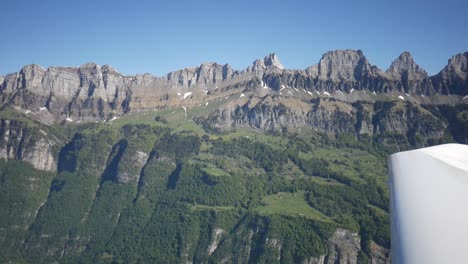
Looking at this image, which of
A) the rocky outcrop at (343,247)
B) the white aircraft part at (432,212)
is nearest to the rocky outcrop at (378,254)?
the rocky outcrop at (343,247)

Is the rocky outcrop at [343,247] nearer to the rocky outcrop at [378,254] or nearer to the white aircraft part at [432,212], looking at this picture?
the rocky outcrop at [378,254]

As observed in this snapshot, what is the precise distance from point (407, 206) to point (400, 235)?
1.20 metres

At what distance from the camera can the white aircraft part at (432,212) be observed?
30.9 ft

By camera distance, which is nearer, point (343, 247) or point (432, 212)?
point (432, 212)

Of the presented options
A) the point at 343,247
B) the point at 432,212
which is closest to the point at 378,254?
the point at 343,247

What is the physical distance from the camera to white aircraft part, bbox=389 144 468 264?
9422 millimetres

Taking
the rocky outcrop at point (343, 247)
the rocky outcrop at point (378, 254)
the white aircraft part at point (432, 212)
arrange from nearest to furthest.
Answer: the white aircraft part at point (432, 212) < the rocky outcrop at point (378, 254) < the rocky outcrop at point (343, 247)

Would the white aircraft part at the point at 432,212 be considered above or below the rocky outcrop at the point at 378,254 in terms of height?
above

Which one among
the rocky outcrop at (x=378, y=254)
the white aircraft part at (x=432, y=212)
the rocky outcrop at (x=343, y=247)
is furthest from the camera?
the rocky outcrop at (x=343, y=247)

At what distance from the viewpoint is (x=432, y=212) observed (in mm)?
10695

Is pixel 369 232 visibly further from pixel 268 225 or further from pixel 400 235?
pixel 400 235

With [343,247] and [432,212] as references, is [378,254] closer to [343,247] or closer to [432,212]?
[343,247]

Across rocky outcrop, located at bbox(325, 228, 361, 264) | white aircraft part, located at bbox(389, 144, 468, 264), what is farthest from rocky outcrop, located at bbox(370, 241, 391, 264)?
white aircraft part, located at bbox(389, 144, 468, 264)

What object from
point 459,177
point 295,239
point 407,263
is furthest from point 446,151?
point 295,239
